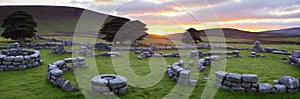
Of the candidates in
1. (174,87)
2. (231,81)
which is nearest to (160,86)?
(174,87)

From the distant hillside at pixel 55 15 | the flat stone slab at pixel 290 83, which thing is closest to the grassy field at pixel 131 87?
the flat stone slab at pixel 290 83

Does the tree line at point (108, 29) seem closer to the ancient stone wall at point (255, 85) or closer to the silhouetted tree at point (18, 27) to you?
the silhouetted tree at point (18, 27)

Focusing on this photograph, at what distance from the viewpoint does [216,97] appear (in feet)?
32.5

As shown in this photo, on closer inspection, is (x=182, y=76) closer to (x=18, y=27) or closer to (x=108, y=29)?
(x=108, y=29)

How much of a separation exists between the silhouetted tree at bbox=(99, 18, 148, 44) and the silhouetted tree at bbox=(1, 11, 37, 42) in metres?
9.56

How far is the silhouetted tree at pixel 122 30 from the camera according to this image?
32.0m

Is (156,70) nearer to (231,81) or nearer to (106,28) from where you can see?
(231,81)

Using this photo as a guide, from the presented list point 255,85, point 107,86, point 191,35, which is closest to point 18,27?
point 191,35

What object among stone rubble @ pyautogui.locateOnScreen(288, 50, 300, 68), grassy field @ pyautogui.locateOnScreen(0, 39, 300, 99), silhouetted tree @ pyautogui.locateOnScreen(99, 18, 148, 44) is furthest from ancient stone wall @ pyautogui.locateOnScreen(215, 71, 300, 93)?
silhouetted tree @ pyautogui.locateOnScreen(99, 18, 148, 44)

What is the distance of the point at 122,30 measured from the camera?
32.3m

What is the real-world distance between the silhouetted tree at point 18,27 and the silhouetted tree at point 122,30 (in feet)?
31.4

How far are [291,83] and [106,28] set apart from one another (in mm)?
25253

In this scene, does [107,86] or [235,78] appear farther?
[235,78]

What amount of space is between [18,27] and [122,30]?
1310cm
